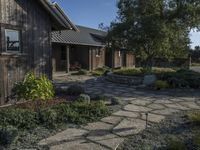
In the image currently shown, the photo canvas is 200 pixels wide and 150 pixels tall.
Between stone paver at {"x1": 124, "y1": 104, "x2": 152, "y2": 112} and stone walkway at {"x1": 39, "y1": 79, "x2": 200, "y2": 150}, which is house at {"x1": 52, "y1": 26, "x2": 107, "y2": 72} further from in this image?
stone paver at {"x1": 124, "y1": 104, "x2": 152, "y2": 112}

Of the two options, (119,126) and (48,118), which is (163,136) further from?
(48,118)

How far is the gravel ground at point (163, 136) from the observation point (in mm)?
5117

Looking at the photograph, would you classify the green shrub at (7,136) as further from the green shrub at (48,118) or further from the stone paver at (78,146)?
the green shrub at (48,118)

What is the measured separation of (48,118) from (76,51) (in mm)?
20707

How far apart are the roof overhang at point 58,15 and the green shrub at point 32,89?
2.56 metres

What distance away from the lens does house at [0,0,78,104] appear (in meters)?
8.59

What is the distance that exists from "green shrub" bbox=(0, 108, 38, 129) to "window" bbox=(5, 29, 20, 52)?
9.61 feet

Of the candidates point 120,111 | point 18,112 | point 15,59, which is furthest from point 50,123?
point 15,59

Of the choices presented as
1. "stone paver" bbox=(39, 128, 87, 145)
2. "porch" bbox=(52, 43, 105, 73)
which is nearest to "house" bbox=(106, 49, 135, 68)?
"porch" bbox=(52, 43, 105, 73)

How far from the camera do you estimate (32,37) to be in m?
9.56

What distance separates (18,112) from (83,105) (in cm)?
178

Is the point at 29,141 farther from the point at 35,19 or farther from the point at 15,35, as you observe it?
the point at 35,19

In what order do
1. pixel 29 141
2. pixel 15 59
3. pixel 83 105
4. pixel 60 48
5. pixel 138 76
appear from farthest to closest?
pixel 60 48 → pixel 138 76 → pixel 15 59 → pixel 83 105 → pixel 29 141

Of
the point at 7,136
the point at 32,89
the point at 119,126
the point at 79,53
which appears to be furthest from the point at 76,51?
the point at 7,136
